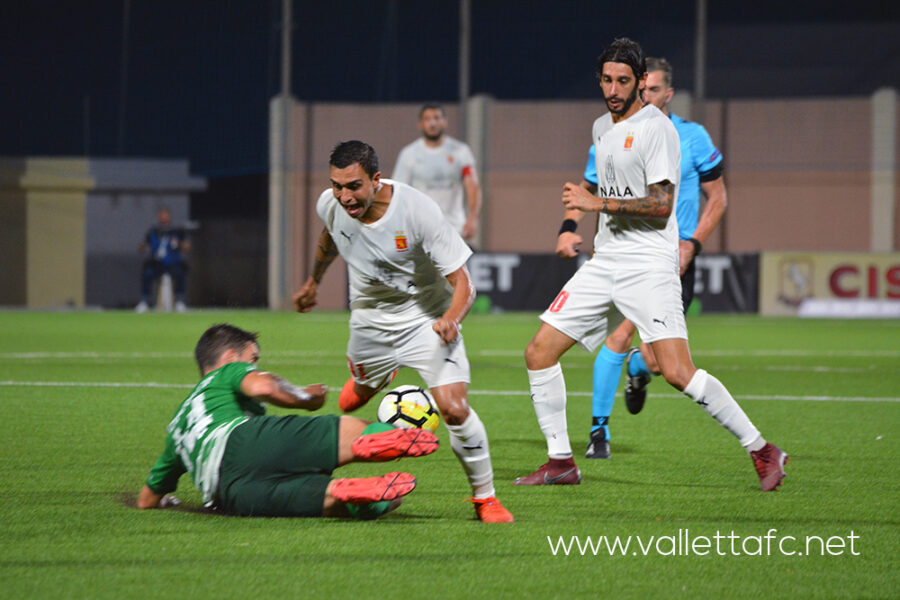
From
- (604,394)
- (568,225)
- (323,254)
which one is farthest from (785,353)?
(323,254)

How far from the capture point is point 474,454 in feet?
15.3

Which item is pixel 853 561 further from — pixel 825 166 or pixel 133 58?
pixel 133 58

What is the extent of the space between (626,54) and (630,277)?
1.03m

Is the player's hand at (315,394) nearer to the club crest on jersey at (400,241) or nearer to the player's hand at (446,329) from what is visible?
the player's hand at (446,329)

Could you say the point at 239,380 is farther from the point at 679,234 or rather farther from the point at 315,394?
the point at 679,234

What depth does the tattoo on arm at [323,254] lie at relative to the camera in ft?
18.0

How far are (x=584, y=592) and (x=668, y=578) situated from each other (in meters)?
0.33

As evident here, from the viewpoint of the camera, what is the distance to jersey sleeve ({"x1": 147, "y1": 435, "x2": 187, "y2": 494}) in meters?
4.71

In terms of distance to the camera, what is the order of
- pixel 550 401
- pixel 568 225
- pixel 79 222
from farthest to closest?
pixel 79 222 → pixel 568 225 → pixel 550 401

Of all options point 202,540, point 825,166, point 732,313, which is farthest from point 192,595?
point 825,166

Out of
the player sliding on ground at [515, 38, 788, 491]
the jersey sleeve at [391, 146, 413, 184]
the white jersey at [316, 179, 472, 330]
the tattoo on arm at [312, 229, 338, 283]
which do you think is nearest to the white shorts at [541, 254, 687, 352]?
the player sliding on ground at [515, 38, 788, 491]

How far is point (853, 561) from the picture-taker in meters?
3.96

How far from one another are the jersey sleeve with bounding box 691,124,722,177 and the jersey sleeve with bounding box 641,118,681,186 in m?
1.54

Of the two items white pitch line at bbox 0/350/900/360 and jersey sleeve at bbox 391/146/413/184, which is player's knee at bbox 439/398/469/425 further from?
white pitch line at bbox 0/350/900/360
